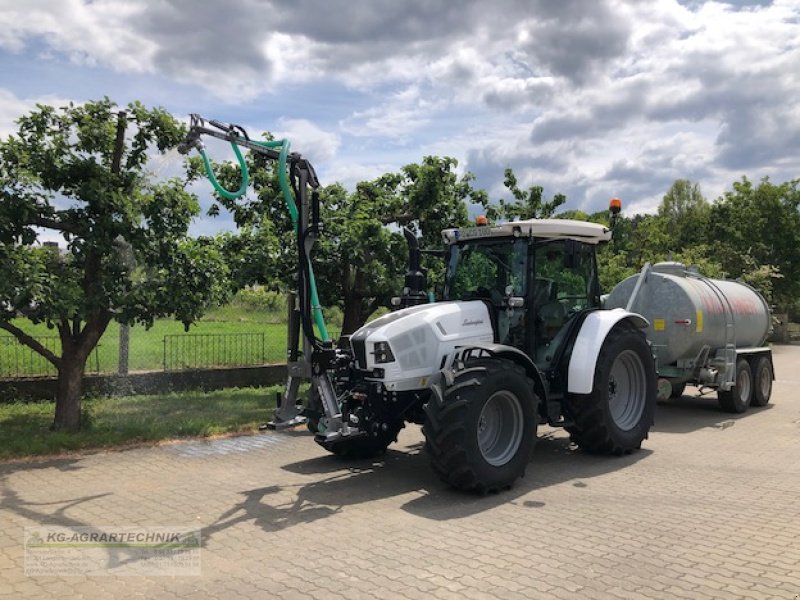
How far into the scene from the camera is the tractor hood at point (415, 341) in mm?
7062

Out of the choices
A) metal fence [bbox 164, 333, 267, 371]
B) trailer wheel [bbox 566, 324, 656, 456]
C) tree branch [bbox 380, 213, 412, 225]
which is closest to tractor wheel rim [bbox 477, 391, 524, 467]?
trailer wheel [bbox 566, 324, 656, 456]

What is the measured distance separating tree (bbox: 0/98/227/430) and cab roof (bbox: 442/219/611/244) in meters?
3.41

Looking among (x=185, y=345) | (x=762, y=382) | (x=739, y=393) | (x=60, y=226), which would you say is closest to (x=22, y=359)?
(x=185, y=345)

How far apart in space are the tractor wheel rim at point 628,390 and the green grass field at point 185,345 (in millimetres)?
6006

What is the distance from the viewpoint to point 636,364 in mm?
9016

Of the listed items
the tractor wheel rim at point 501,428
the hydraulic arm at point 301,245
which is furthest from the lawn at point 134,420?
the tractor wheel rim at point 501,428

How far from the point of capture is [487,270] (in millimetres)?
8297

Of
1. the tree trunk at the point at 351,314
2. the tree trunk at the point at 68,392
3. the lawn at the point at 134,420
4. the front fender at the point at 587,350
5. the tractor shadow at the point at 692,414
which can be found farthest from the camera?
the tree trunk at the point at 351,314

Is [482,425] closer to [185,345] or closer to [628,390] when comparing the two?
[628,390]

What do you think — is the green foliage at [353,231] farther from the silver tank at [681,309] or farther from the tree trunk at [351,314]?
the silver tank at [681,309]

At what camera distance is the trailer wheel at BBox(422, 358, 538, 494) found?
644cm

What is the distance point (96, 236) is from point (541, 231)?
545 centimetres

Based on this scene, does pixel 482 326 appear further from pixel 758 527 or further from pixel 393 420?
pixel 758 527

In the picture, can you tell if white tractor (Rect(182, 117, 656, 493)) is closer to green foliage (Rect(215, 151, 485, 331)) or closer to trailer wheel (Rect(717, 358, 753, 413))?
green foliage (Rect(215, 151, 485, 331))
